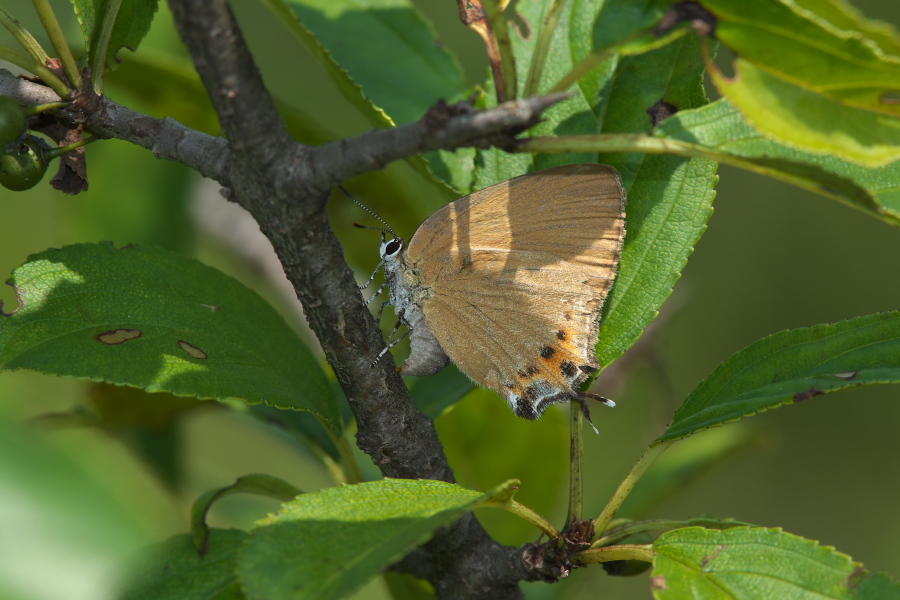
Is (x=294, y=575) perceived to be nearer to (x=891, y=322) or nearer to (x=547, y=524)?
(x=547, y=524)

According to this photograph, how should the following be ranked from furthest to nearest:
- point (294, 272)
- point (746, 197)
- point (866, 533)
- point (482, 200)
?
point (746, 197) → point (866, 533) → point (482, 200) → point (294, 272)

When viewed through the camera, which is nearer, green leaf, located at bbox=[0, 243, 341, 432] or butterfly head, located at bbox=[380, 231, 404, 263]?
green leaf, located at bbox=[0, 243, 341, 432]

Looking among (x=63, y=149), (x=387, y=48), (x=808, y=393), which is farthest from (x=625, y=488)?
(x=387, y=48)

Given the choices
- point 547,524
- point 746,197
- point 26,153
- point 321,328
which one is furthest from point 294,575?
point 746,197

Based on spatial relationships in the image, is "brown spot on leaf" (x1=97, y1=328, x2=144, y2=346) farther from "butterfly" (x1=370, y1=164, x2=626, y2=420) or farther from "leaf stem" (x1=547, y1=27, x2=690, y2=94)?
"leaf stem" (x1=547, y1=27, x2=690, y2=94)

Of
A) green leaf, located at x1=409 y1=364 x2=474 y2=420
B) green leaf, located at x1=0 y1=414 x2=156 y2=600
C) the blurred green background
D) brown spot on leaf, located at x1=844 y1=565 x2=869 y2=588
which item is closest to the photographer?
green leaf, located at x1=0 y1=414 x2=156 y2=600

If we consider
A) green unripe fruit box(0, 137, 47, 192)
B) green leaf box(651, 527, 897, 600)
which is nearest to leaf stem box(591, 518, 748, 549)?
green leaf box(651, 527, 897, 600)

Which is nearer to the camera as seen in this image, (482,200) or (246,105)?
(246,105)
